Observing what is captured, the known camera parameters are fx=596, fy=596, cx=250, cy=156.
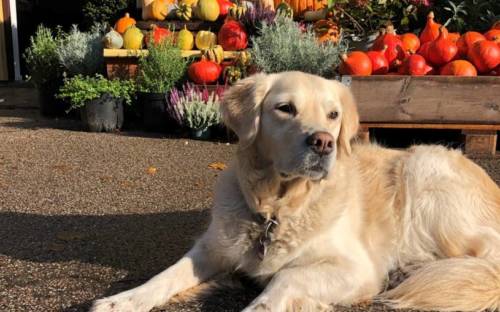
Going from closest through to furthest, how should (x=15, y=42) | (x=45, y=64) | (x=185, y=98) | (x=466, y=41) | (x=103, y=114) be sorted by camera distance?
(x=466, y=41) → (x=185, y=98) → (x=103, y=114) → (x=45, y=64) → (x=15, y=42)

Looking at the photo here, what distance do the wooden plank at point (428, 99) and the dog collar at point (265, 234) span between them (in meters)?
3.62

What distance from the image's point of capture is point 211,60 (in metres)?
7.68

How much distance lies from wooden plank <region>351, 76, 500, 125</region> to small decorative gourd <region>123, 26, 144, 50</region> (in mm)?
3324

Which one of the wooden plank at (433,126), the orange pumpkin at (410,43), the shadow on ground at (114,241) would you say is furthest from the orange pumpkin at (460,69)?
the shadow on ground at (114,241)

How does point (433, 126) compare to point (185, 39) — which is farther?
point (185, 39)

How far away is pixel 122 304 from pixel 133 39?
6.05 m

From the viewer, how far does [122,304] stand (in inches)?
101

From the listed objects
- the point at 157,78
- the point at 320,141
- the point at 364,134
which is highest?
the point at 320,141

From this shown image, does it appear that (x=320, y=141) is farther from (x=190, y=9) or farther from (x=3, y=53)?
(x=3, y=53)

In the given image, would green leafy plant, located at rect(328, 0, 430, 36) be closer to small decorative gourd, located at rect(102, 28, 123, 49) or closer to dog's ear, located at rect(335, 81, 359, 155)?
small decorative gourd, located at rect(102, 28, 123, 49)

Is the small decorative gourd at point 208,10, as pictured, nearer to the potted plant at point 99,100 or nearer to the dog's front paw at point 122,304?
the potted plant at point 99,100

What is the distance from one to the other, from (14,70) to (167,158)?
8.64 metres

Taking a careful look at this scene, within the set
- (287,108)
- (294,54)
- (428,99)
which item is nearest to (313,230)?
(287,108)

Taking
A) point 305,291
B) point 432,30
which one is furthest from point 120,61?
point 305,291
